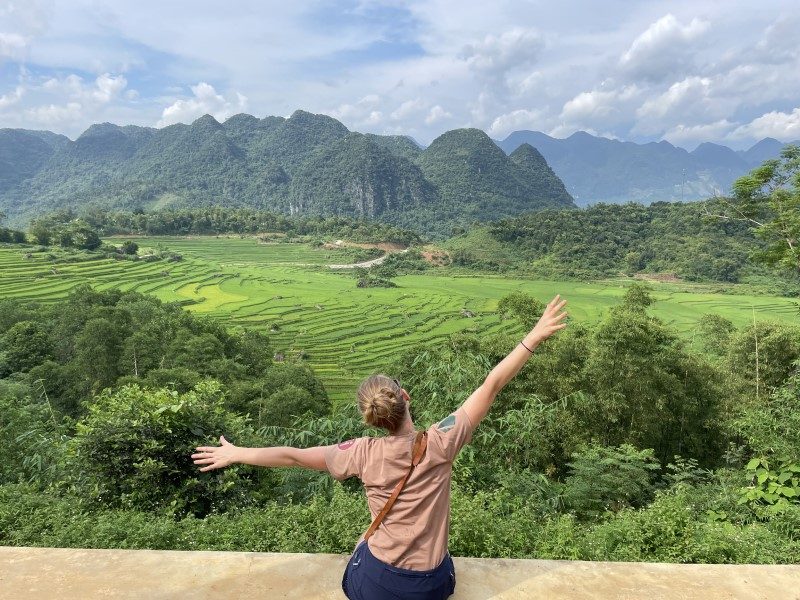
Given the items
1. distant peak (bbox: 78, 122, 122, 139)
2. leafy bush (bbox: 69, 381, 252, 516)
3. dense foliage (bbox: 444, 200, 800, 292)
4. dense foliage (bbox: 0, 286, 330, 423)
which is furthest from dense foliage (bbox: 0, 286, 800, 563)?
distant peak (bbox: 78, 122, 122, 139)

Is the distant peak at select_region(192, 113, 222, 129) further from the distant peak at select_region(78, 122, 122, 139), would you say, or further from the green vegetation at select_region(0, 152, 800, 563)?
the green vegetation at select_region(0, 152, 800, 563)

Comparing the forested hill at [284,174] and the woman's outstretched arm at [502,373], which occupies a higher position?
the forested hill at [284,174]

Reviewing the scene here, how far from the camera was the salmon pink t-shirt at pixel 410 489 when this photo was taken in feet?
4.76

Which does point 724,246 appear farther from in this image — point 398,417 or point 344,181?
point 344,181

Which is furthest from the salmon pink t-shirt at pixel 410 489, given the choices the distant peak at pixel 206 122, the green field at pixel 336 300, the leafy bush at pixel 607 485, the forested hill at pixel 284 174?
the distant peak at pixel 206 122

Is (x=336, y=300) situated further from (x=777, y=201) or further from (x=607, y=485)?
(x=607, y=485)

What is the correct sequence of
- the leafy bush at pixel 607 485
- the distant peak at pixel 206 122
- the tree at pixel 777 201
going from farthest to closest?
the distant peak at pixel 206 122 < the tree at pixel 777 201 < the leafy bush at pixel 607 485

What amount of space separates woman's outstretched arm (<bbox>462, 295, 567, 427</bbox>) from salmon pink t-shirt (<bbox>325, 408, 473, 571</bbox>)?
8 cm

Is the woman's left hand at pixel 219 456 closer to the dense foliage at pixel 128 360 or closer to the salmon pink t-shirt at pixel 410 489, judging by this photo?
the salmon pink t-shirt at pixel 410 489

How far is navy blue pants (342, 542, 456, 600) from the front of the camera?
1.44 meters

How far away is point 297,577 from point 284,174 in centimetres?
14211

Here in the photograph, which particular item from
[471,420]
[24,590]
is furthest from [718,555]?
[24,590]

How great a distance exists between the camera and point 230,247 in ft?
197

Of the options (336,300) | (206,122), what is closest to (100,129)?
(206,122)
